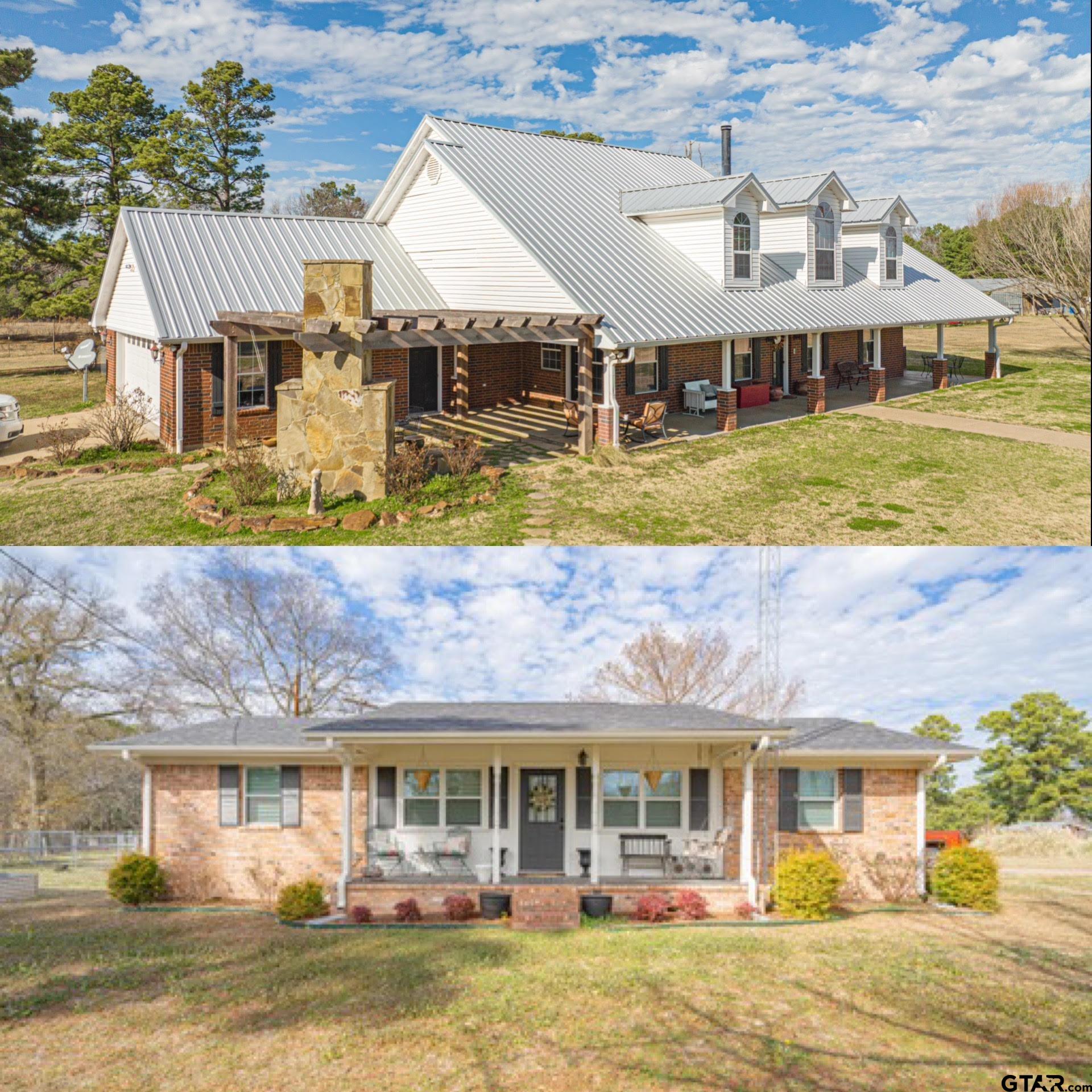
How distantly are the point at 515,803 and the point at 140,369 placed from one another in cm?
1129

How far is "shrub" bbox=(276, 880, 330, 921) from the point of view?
505 inches

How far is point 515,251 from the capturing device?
63.6 feet

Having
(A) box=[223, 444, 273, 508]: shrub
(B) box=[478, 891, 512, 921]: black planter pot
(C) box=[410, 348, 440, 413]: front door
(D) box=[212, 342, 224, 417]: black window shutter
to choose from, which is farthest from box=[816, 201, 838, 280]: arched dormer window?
(B) box=[478, 891, 512, 921]: black planter pot

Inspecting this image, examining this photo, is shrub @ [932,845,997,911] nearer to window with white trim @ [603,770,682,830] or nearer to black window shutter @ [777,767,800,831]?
black window shutter @ [777,767,800,831]

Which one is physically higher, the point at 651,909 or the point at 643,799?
the point at 643,799

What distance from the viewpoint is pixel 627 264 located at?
20.2 m

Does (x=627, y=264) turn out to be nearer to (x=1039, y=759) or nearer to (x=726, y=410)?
(x=726, y=410)

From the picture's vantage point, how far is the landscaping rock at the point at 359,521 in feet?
41.7

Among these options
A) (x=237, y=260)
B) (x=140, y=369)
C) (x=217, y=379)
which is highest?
(x=237, y=260)

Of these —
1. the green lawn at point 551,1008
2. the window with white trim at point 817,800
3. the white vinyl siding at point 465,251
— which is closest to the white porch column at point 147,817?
the green lawn at point 551,1008

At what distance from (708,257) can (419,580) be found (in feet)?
56.1

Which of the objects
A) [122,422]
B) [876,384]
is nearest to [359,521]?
[122,422]

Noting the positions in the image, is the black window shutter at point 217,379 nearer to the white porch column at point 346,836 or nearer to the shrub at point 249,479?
the shrub at point 249,479

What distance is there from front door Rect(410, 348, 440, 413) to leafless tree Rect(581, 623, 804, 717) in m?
16.7
